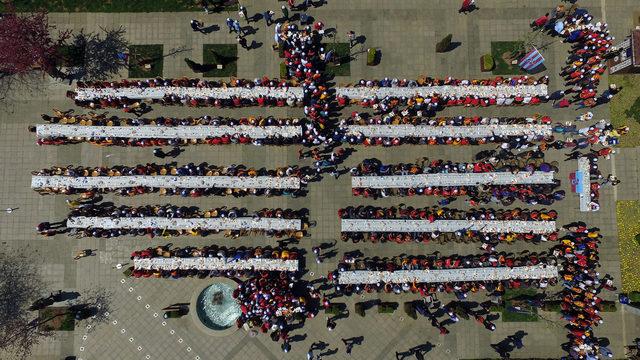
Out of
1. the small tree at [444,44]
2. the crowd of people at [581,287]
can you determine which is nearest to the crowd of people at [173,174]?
the small tree at [444,44]

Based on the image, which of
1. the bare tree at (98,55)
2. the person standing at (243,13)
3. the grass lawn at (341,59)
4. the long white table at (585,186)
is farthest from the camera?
the grass lawn at (341,59)

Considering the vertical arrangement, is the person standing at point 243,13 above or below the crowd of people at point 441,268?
above

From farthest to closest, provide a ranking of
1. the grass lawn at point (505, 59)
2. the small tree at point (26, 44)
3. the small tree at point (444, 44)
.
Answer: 1. the grass lawn at point (505, 59)
2. the small tree at point (444, 44)
3. the small tree at point (26, 44)

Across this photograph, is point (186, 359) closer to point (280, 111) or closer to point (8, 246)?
point (8, 246)

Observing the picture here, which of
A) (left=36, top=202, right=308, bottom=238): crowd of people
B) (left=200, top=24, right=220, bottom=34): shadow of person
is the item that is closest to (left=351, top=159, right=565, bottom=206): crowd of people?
(left=36, top=202, right=308, bottom=238): crowd of people

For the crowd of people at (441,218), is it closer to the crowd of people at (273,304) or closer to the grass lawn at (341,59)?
the crowd of people at (273,304)

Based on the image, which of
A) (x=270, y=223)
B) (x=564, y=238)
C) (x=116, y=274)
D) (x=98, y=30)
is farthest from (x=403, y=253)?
(x=98, y=30)
